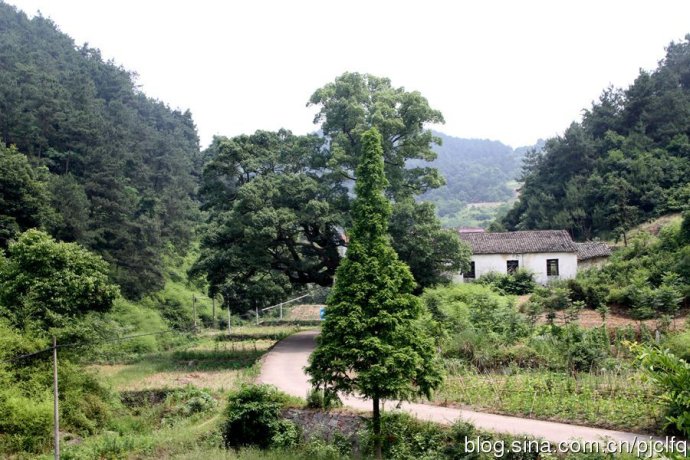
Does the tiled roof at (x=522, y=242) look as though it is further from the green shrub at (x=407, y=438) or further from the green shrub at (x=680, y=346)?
the green shrub at (x=407, y=438)

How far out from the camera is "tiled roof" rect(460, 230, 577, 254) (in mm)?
35750

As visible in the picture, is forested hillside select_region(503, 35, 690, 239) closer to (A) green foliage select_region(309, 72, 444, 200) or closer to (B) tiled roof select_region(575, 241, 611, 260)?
(B) tiled roof select_region(575, 241, 611, 260)

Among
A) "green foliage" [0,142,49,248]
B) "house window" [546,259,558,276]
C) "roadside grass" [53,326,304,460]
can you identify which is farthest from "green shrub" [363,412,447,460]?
"house window" [546,259,558,276]

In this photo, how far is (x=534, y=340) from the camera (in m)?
16.2

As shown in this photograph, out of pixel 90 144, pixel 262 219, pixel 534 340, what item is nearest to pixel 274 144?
pixel 262 219

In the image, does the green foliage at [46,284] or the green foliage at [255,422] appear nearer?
the green foliage at [255,422]

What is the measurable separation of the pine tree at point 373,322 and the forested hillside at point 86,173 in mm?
24136

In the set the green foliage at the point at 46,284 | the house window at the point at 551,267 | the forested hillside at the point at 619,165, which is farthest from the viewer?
the forested hillside at the point at 619,165

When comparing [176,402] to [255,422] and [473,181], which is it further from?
[473,181]

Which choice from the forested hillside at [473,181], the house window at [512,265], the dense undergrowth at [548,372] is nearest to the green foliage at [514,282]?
the house window at [512,265]

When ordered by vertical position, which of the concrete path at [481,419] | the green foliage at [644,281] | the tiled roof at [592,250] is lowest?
the concrete path at [481,419]

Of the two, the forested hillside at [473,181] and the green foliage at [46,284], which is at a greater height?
the forested hillside at [473,181]

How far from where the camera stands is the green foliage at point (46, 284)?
16.8 metres

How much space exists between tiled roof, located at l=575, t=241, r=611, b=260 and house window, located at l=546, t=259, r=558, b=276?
5.62 ft
